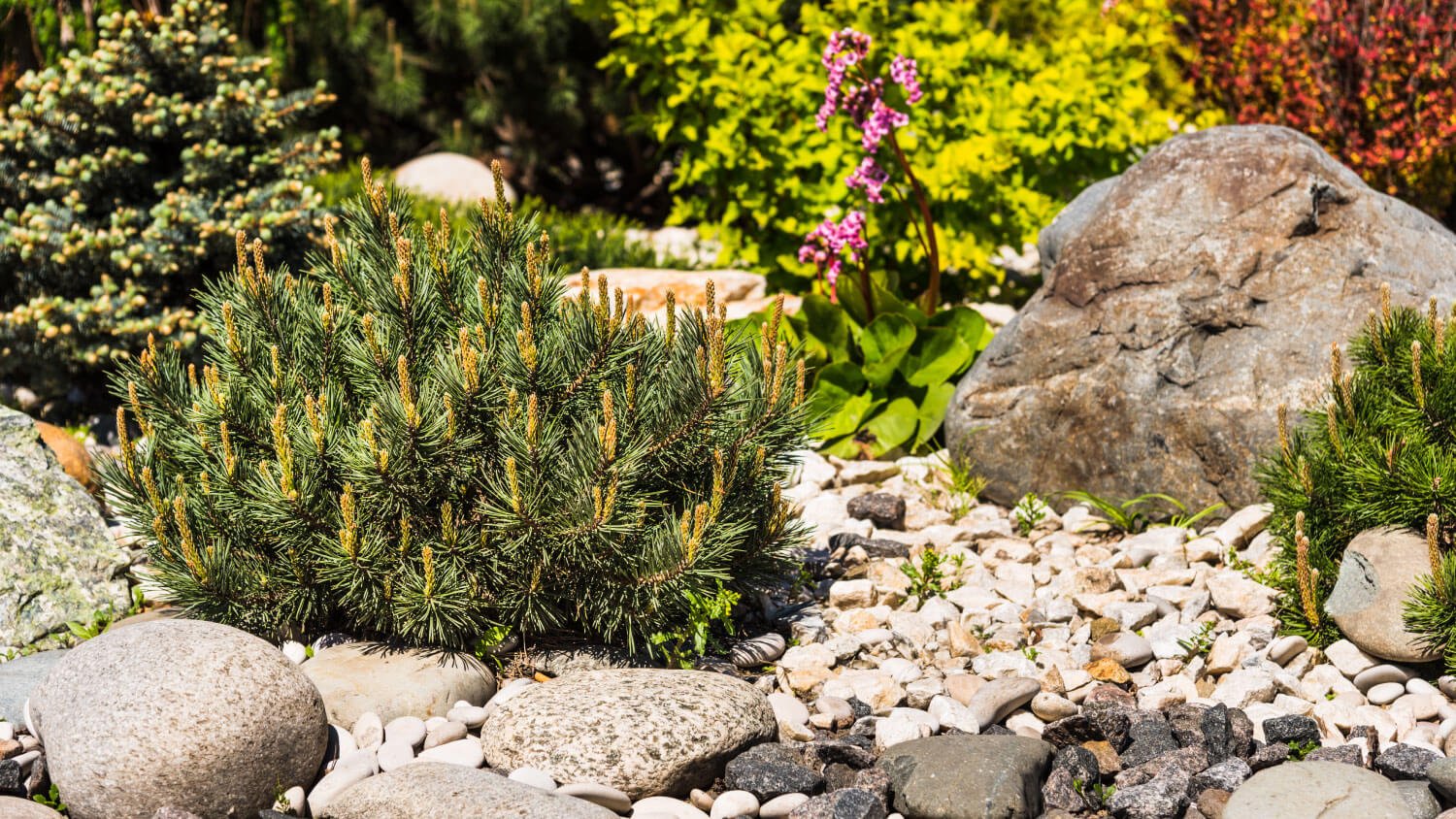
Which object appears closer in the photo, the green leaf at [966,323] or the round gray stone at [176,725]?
the round gray stone at [176,725]

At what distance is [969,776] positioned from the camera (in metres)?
3.14

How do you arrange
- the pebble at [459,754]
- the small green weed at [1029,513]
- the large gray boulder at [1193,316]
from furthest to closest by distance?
the small green weed at [1029,513]
the large gray boulder at [1193,316]
the pebble at [459,754]

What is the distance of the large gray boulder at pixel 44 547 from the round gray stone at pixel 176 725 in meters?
0.97

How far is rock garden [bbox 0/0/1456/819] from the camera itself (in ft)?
10.7

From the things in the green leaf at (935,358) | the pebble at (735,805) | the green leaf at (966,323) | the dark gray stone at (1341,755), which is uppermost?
the green leaf at (966,323)

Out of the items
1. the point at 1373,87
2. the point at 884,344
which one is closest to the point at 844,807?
A: the point at 884,344

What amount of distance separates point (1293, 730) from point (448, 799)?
2117mm

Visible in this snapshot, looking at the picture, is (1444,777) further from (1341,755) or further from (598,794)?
(598,794)

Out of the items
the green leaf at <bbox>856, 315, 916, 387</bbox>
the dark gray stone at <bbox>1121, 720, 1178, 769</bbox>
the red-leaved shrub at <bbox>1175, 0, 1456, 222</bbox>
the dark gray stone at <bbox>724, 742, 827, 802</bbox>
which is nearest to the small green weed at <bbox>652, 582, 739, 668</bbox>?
the dark gray stone at <bbox>724, 742, 827, 802</bbox>

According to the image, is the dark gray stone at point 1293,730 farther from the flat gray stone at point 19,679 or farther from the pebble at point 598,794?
the flat gray stone at point 19,679

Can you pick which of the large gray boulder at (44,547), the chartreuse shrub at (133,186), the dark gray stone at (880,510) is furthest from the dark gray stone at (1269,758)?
the chartreuse shrub at (133,186)

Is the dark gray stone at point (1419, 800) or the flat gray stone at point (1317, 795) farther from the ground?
the flat gray stone at point (1317, 795)

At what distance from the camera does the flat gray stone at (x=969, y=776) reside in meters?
3.08

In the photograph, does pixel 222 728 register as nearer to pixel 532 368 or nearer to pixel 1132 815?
pixel 532 368
